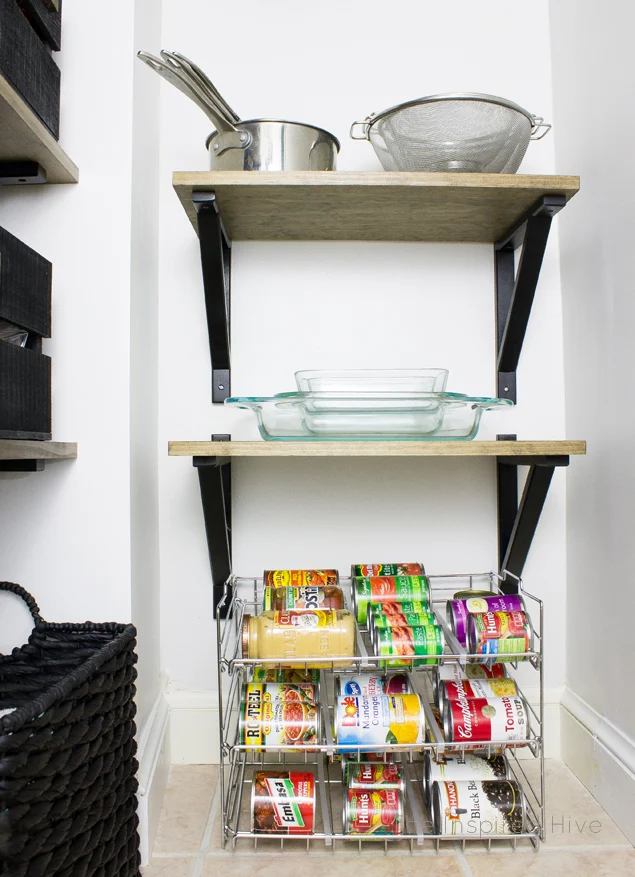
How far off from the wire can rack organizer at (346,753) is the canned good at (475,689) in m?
0.03

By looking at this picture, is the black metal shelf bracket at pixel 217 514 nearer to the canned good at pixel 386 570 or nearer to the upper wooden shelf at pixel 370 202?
the canned good at pixel 386 570

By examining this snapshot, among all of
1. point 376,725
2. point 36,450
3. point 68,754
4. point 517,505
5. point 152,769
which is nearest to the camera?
point 68,754

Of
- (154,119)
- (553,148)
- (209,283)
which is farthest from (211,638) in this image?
(553,148)

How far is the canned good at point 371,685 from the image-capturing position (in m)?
1.02

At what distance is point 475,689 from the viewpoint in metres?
1.03

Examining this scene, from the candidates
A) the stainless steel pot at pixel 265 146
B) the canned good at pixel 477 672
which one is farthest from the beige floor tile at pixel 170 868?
the stainless steel pot at pixel 265 146

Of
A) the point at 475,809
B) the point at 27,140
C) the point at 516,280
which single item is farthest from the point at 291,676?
the point at 27,140

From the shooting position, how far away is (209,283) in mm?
1132

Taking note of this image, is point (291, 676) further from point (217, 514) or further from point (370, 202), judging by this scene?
point (370, 202)

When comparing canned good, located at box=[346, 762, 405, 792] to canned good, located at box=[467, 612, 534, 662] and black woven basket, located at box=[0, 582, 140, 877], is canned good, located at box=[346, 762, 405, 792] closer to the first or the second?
canned good, located at box=[467, 612, 534, 662]

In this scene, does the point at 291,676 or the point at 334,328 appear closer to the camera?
the point at 291,676

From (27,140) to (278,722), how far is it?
89 centimetres

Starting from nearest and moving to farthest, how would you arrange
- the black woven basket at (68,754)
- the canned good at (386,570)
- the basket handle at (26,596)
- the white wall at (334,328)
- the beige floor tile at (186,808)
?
the black woven basket at (68,754) < the basket handle at (26,596) < the beige floor tile at (186,808) < the canned good at (386,570) < the white wall at (334,328)

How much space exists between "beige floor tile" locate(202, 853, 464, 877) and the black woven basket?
0.17 metres
